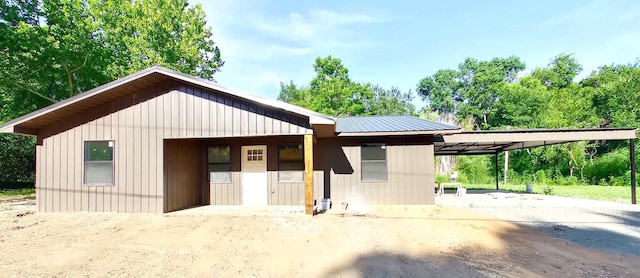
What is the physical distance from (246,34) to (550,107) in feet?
73.4

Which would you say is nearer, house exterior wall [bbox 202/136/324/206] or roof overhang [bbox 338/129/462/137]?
roof overhang [bbox 338/129/462/137]

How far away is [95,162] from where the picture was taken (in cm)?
768

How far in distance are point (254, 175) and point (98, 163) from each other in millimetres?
3879

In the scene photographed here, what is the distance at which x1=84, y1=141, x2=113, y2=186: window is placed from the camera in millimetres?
7629

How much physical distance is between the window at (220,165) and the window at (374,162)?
156 inches

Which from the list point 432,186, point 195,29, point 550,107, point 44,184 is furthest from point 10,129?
point 550,107

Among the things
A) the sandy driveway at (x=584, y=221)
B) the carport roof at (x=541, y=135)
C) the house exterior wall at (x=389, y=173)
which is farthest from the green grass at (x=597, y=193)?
the house exterior wall at (x=389, y=173)

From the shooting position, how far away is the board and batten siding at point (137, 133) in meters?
7.21

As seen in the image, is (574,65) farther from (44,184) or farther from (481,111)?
(44,184)

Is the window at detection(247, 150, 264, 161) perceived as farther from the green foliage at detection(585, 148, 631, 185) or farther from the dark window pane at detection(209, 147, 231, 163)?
the green foliage at detection(585, 148, 631, 185)

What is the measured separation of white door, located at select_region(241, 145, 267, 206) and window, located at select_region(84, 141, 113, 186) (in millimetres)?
3291

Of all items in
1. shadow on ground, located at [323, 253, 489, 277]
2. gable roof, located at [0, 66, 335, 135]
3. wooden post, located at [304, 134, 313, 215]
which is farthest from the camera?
wooden post, located at [304, 134, 313, 215]

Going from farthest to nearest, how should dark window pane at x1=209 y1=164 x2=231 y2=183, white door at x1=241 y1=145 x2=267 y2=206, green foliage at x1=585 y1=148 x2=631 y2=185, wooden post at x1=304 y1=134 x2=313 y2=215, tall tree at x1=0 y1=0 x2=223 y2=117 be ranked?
green foliage at x1=585 y1=148 x2=631 y2=185
tall tree at x1=0 y1=0 x2=223 y2=117
dark window pane at x1=209 y1=164 x2=231 y2=183
white door at x1=241 y1=145 x2=267 y2=206
wooden post at x1=304 y1=134 x2=313 y2=215

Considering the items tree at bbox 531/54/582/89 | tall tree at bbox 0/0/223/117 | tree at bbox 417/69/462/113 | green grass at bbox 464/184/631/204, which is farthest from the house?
tree at bbox 417/69/462/113
